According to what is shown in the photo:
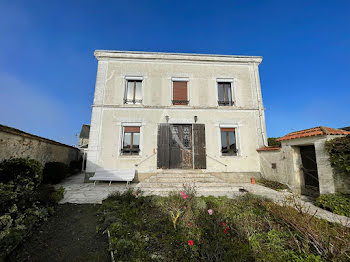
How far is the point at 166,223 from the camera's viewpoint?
2805mm

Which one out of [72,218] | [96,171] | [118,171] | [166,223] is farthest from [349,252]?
[96,171]

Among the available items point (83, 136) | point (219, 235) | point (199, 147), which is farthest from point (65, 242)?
point (83, 136)

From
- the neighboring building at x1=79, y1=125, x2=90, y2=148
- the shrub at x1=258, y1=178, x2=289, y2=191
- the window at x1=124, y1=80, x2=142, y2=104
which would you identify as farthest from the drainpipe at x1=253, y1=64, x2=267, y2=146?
the neighboring building at x1=79, y1=125, x2=90, y2=148

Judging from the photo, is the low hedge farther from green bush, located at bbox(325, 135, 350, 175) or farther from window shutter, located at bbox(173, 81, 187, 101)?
green bush, located at bbox(325, 135, 350, 175)

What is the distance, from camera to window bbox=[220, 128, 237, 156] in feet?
25.1

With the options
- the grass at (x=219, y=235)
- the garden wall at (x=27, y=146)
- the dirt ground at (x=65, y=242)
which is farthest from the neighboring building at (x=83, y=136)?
the grass at (x=219, y=235)

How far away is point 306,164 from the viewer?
16.4ft

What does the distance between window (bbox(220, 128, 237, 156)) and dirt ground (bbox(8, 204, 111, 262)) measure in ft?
21.6

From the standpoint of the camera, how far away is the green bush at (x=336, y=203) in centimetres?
342

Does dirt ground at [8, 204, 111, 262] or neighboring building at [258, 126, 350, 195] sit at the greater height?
neighboring building at [258, 126, 350, 195]

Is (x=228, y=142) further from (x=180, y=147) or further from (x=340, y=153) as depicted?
(x=340, y=153)

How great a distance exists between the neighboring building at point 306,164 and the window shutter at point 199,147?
10.4ft

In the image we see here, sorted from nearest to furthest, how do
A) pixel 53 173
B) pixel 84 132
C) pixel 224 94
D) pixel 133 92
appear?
pixel 53 173
pixel 133 92
pixel 224 94
pixel 84 132

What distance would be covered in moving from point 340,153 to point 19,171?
9540mm
